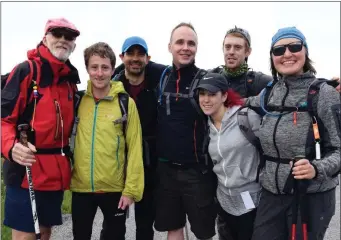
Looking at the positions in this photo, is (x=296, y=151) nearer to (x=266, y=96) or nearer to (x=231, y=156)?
(x=266, y=96)

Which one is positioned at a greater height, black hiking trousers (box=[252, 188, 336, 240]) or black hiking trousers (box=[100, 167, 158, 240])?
black hiking trousers (box=[252, 188, 336, 240])

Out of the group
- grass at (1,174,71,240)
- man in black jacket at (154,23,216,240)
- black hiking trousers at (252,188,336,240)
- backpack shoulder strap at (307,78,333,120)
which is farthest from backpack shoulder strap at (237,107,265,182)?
grass at (1,174,71,240)

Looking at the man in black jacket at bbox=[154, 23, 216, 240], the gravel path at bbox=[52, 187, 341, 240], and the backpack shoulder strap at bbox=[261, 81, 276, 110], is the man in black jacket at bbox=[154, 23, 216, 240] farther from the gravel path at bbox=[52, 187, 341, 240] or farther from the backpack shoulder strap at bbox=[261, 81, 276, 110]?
the gravel path at bbox=[52, 187, 341, 240]

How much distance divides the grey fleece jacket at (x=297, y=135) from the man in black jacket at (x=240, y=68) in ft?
3.60

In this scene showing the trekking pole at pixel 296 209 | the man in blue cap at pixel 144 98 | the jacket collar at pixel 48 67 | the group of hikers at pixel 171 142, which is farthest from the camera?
the man in blue cap at pixel 144 98

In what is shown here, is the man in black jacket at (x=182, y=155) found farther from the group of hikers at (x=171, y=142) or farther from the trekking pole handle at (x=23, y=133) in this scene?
the trekking pole handle at (x=23, y=133)

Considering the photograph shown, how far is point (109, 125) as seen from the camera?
423cm

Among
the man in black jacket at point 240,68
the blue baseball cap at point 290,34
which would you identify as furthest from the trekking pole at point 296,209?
the man in black jacket at point 240,68

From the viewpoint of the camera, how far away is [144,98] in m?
4.90

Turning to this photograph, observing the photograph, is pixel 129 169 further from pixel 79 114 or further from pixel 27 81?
pixel 27 81

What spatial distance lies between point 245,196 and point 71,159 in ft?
6.56

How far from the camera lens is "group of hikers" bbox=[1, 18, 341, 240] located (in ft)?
11.2

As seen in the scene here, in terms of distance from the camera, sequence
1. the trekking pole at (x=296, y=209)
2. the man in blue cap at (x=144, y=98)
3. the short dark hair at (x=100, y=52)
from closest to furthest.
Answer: the trekking pole at (x=296, y=209), the short dark hair at (x=100, y=52), the man in blue cap at (x=144, y=98)

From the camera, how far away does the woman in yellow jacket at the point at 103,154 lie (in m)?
4.21
